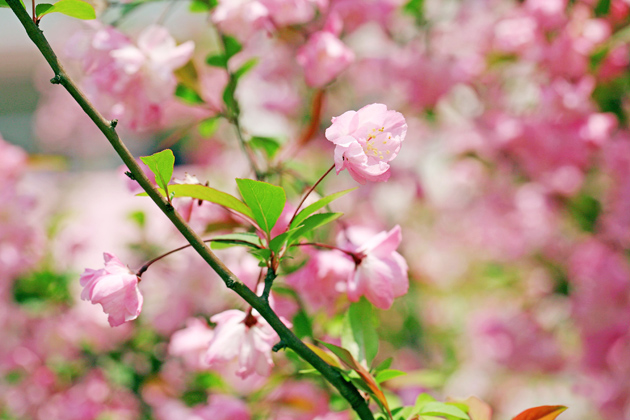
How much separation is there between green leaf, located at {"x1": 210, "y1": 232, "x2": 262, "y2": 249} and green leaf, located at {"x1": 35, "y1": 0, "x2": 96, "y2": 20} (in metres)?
0.31

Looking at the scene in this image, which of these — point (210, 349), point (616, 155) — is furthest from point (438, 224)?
point (210, 349)

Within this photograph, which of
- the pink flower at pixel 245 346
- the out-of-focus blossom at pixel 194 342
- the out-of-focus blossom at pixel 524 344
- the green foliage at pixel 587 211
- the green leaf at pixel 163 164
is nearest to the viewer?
the green leaf at pixel 163 164

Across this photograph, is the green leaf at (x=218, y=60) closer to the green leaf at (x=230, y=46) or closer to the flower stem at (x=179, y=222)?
the green leaf at (x=230, y=46)

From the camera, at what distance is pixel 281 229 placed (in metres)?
0.70

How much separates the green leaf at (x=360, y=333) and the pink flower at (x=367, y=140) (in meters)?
0.21

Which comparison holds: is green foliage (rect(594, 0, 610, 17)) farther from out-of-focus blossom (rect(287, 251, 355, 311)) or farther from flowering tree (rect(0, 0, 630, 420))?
out-of-focus blossom (rect(287, 251, 355, 311))

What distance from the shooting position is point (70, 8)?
611 millimetres

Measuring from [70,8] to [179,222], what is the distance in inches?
12.5

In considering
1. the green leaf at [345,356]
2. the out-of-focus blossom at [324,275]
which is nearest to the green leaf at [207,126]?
the out-of-focus blossom at [324,275]

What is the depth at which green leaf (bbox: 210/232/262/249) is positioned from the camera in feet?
1.83

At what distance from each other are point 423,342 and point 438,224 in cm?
101

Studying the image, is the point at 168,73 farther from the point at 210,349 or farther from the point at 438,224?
the point at 438,224

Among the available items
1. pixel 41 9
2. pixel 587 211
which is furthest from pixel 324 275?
pixel 587 211

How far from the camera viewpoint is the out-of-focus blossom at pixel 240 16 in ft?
2.69
